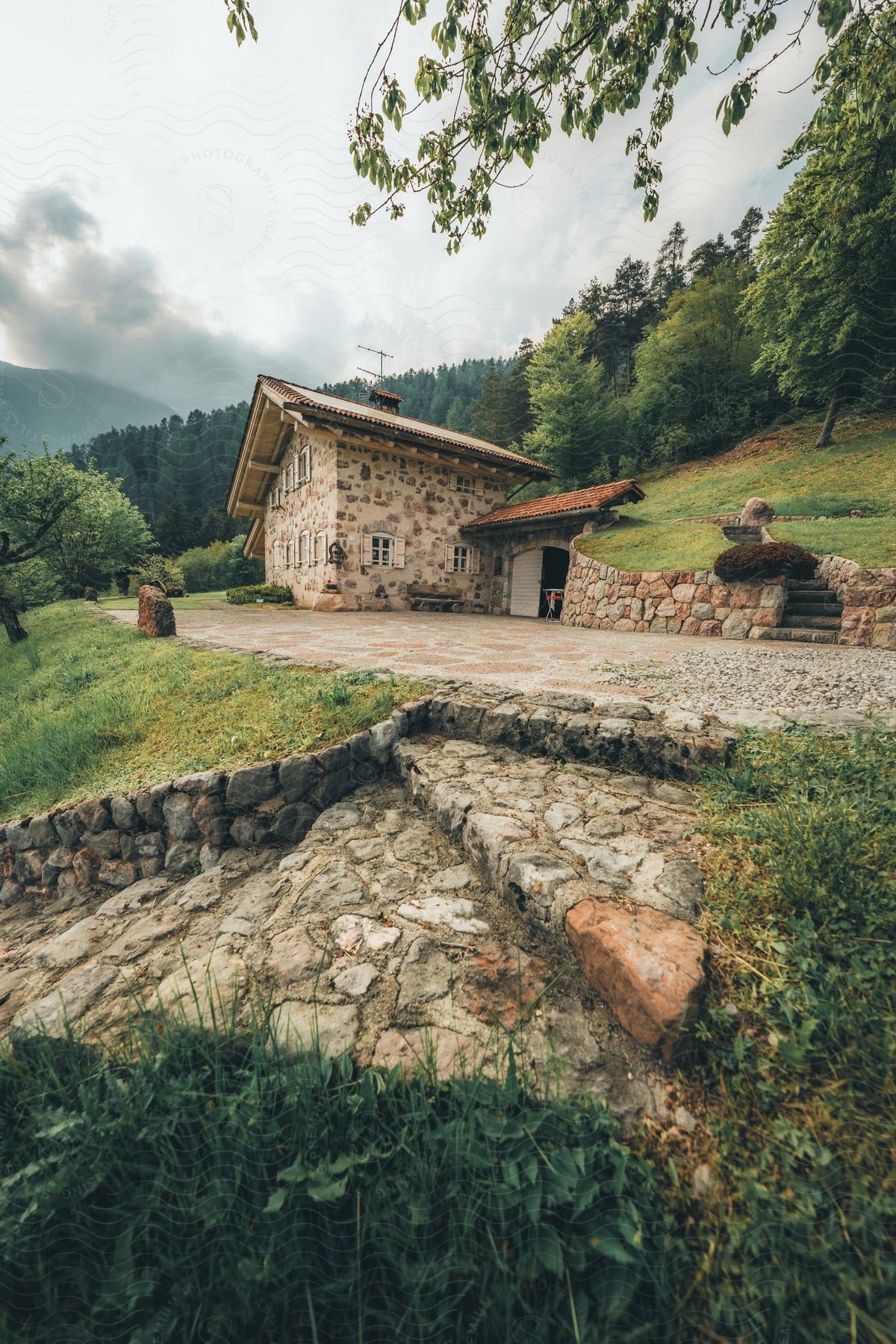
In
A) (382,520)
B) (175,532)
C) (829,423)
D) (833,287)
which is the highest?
(833,287)

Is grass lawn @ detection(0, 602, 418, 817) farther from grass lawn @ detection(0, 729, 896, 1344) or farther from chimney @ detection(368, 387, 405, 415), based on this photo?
chimney @ detection(368, 387, 405, 415)

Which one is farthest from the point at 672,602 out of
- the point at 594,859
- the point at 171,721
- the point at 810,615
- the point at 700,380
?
the point at 700,380

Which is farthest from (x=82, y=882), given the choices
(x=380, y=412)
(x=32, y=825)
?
(x=380, y=412)

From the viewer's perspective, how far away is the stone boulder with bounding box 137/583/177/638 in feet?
24.8

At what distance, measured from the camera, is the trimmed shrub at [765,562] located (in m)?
7.91

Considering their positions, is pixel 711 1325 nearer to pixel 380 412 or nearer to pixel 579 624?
pixel 579 624

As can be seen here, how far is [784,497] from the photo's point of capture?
1612cm

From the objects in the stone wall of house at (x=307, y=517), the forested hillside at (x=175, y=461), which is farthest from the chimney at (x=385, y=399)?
the forested hillside at (x=175, y=461)

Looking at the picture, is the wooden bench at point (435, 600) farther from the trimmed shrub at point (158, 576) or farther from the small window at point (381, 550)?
the trimmed shrub at point (158, 576)

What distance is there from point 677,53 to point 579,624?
9185mm

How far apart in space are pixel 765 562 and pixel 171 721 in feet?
29.4

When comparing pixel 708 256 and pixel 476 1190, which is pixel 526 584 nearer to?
pixel 476 1190

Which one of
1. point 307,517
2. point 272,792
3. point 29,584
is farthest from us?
point 29,584

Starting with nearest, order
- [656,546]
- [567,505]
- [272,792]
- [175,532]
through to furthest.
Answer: [272,792] → [656,546] → [567,505] → [175,532]
